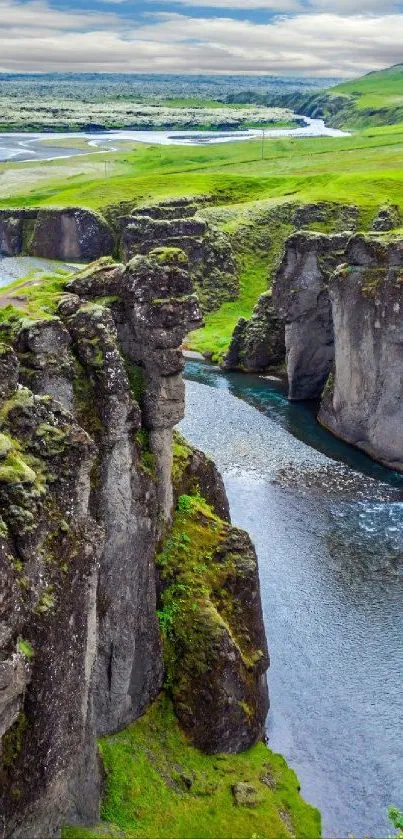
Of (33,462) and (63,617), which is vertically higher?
(33,462)

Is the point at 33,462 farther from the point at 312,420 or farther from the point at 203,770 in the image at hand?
the point at 312,420

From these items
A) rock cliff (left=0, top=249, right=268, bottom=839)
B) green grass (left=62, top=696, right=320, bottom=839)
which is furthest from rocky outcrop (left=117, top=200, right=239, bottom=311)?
green grass (left=62, top=696, right=320, bottom=839)

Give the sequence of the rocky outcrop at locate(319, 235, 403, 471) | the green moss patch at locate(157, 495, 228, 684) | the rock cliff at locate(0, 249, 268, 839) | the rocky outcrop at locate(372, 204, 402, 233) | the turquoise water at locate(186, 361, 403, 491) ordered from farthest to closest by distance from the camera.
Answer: the rocky outcrop at locate(372, 204, 402, 233) → the turquoise water at locate(186, 361, 403, 491) → the rocky outcrop at locate(319, 235, 403, 471) → the green moss patch at locate(157, 495, 228, 684) → the rock cliff at locate(0, 249, 268, 839)

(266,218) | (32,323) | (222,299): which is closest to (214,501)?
(32,323)

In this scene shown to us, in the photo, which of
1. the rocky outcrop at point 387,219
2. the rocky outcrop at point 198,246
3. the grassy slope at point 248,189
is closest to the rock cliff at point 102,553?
the grassy slope at point 248,189

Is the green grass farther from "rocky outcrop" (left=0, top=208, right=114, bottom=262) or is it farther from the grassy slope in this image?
"rocky outcrop" (left=0, top=208, right=114, bottom=262)

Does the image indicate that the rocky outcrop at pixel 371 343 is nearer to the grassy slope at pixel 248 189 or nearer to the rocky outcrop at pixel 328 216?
the grassy slope at pixel 248 189
